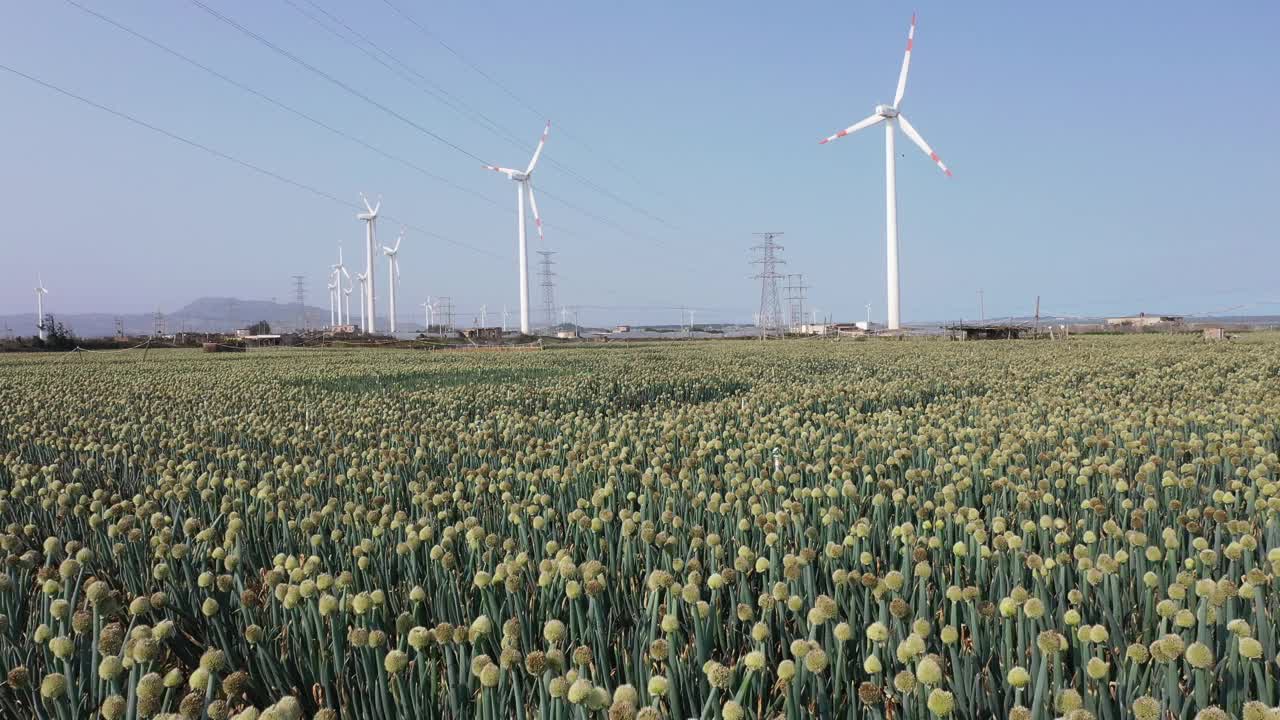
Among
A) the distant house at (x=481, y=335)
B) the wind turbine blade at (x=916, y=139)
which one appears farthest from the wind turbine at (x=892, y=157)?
the distant house at (x=481, y=335)

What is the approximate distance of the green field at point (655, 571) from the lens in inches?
80.0

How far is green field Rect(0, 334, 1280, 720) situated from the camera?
2.03 meters

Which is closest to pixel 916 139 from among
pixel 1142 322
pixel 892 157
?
pixel 892 157

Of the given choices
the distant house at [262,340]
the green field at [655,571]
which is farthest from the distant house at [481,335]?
the green field at [655,571]

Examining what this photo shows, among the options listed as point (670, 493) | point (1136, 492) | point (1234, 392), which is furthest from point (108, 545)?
point (1234, 392)

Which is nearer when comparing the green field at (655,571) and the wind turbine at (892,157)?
the green field at (655,571)

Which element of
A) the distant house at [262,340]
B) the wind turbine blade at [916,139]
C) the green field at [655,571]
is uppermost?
the wind turbine blade at [916,139]

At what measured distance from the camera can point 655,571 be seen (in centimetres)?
255

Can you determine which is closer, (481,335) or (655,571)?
(655,571)

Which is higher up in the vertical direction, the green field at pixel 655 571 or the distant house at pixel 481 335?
the distant house at pixel 481 335

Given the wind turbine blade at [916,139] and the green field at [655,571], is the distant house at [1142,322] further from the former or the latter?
the green field at [655,571]

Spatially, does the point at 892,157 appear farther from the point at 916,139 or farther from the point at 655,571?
the point at 655,571

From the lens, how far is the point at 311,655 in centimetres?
246

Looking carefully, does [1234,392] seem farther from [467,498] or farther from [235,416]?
[235,416]
